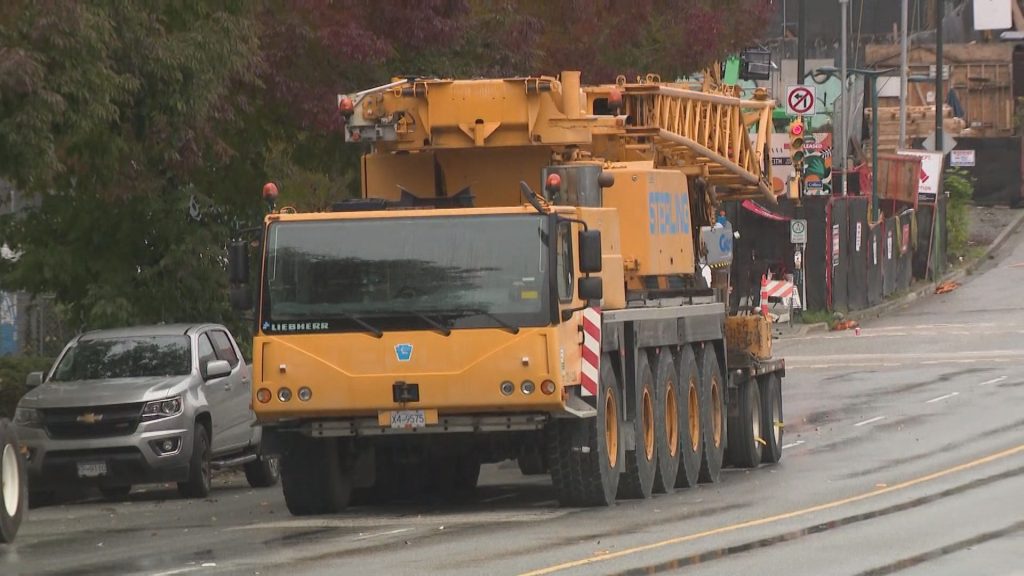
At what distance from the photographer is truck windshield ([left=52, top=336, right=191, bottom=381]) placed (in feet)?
67.8

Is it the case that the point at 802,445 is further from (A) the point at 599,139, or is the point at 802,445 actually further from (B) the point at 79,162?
(B) the point at 79,162

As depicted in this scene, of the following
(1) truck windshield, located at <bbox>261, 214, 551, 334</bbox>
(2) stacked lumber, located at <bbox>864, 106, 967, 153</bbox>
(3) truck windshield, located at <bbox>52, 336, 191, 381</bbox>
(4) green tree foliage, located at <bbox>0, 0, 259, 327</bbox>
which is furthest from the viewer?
(2) stacked lumber, located at <bbox>864, 106, 967, 153</bbox>

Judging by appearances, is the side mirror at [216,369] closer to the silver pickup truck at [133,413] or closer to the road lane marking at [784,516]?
the silver pickup truck at [133,413]

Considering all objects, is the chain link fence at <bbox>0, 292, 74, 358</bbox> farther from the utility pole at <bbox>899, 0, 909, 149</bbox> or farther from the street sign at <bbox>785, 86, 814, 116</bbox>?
the utility pole at <bbox>899, 0, 909, 149</bbox>

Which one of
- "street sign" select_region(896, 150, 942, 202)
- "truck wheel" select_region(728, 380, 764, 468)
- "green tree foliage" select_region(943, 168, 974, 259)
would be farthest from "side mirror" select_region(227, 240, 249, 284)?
"green tree foliage" select_region(943, 168, 974, 259)

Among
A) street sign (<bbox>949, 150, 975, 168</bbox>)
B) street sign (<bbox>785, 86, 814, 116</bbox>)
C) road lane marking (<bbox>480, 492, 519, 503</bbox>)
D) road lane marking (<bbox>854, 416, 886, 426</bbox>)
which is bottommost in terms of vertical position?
road lane marking (<bbox>854, 416, 886, 426</bbox>)

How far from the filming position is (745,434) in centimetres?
2197

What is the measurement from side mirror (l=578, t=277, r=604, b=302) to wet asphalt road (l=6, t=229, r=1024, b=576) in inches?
68.7

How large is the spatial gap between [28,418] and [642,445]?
6053 mm

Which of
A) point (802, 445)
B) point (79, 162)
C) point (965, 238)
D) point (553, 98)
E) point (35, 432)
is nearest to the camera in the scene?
point (553, 98)

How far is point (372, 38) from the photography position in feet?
74.2

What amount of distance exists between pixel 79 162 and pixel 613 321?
23.0ft

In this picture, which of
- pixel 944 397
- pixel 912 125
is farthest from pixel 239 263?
pixel 912 125

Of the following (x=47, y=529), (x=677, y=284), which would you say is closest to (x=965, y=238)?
(x=677, y=284)
